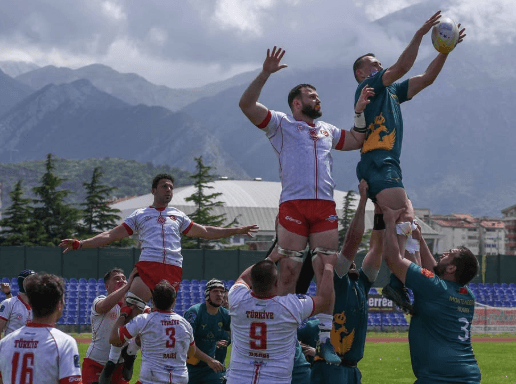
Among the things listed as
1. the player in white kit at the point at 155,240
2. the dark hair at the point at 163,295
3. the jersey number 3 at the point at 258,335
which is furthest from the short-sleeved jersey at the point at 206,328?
the jersey number 3 at the point at 258,335

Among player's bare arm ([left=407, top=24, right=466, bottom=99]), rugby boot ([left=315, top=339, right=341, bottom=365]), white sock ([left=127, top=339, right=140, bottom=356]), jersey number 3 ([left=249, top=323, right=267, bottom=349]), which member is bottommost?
white sock ([left=127, top=339, right=140, bottom=356])

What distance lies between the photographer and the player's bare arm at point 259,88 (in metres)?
7.28

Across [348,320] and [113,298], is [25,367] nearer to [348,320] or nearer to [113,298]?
[348,320]

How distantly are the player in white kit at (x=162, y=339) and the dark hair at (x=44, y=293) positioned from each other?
285 centimetres

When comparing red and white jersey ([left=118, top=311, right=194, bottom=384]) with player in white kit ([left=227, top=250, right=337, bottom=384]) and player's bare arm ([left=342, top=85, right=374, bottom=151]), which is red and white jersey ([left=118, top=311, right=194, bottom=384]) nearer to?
player in white kit ([left=227, top=250, right=337, bottom=384])

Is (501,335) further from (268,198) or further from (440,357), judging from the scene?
(268,198)

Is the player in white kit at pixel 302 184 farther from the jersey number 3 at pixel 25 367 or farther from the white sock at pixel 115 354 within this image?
the jersey number 3 at pixel 25 367

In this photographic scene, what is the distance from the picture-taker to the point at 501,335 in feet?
114

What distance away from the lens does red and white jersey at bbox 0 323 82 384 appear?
18.3 ft

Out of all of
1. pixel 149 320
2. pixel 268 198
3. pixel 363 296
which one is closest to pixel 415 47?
pixel 363 296

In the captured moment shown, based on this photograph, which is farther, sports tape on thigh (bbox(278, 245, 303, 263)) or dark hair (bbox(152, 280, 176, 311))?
dark hair (bbox(152, 280, 176, 311))

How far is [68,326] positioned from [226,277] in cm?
775

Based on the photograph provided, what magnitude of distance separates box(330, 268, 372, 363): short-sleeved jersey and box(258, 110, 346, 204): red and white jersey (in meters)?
1.03

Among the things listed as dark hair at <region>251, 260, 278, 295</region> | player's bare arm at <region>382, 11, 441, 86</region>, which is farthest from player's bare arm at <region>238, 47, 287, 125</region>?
dark hair at <region>251, 260, 278, 295</region>
